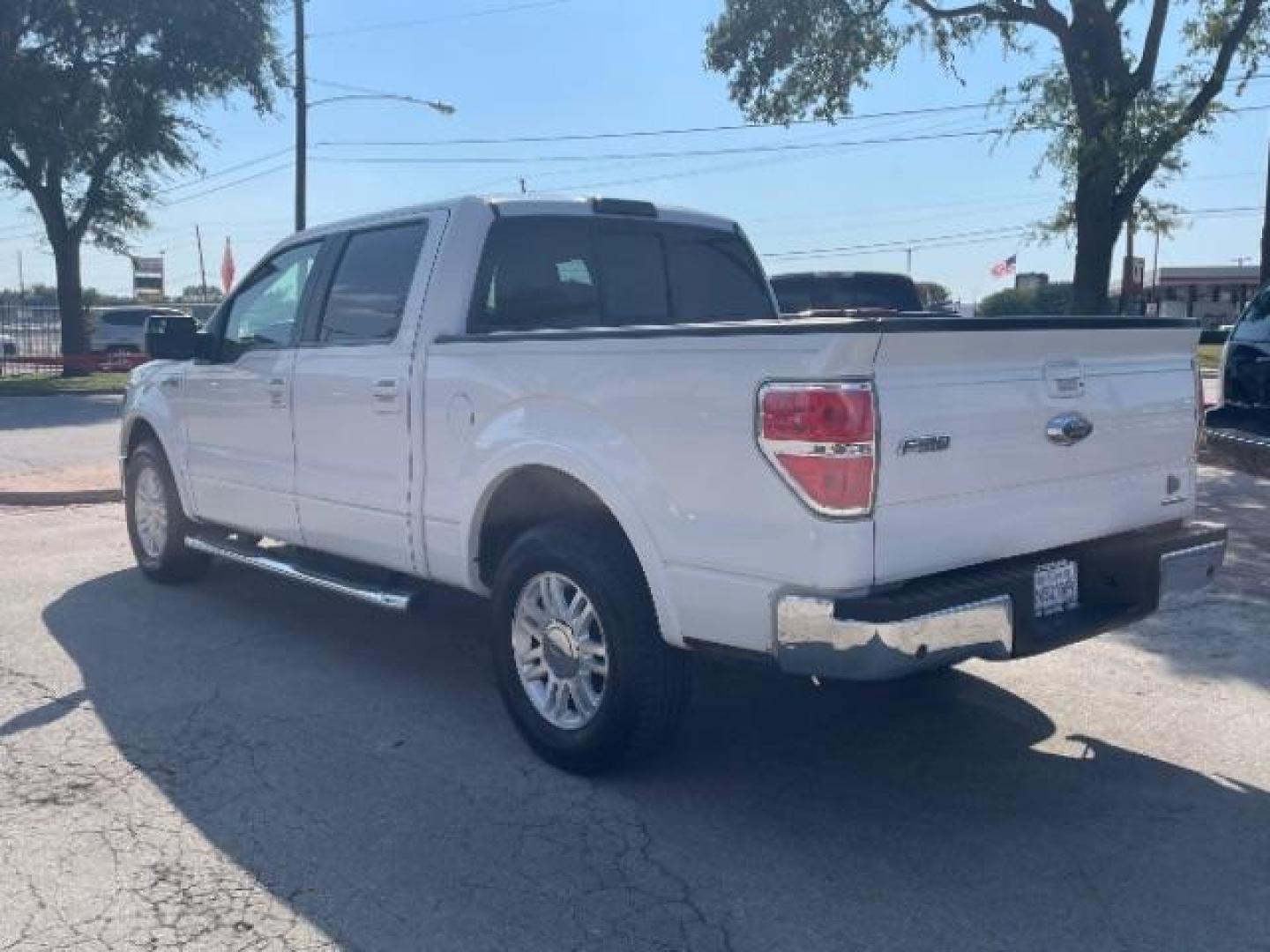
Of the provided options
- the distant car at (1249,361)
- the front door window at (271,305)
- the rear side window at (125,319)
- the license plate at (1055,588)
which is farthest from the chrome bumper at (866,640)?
the rear side window at (125,319)

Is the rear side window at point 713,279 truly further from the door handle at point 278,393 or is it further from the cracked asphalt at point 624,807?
the door handle at point 278,393

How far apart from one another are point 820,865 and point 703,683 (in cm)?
184

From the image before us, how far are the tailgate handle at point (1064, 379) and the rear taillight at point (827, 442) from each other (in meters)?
0.88

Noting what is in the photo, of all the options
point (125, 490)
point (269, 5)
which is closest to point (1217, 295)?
point (269, 5)

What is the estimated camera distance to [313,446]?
226 inches

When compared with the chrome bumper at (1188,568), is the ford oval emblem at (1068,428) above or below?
above

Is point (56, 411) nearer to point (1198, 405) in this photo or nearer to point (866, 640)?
point (1198, 405)

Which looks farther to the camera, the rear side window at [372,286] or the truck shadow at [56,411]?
the truck shadow at [56,411]

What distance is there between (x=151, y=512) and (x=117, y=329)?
30.9 meters

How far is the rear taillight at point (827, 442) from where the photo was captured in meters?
3.49

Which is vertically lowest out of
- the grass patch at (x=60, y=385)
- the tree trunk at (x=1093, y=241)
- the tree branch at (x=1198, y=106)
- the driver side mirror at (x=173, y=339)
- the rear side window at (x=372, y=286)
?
the grass patch at (x=60, y=385)

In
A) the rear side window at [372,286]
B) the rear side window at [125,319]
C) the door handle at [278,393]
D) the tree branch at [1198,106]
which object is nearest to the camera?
the rear side window at [372,286]

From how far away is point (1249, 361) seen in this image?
10.8m

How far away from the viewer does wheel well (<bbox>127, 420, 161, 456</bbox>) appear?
7.50 meters
